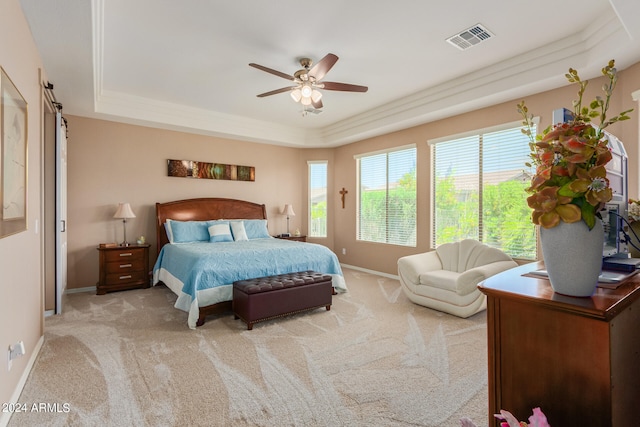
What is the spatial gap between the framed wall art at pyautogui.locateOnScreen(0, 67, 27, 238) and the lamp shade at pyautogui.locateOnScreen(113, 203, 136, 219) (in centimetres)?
268

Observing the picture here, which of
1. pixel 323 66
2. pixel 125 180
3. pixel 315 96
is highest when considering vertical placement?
pixel 323 66

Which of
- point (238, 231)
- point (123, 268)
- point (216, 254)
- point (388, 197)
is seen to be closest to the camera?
point (216, 254)

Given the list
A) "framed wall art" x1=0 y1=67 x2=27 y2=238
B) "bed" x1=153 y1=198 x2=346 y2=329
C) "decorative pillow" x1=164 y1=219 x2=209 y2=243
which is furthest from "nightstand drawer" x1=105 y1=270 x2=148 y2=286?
"framed wall art" x1=0 y1=67 x2=27 y2=238

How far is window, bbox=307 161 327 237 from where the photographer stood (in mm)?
7207

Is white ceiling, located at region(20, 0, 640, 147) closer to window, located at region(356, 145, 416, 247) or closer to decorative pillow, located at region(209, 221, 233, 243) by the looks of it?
window, located at region(356, 145, 416, 247)

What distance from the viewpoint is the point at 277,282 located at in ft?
12.0

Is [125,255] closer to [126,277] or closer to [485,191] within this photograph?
[126,277]

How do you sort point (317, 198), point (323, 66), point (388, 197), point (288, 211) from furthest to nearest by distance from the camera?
point (317, 198) → point (288, 211) → point (388, 197) → point (323, 66)

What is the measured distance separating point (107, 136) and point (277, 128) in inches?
117

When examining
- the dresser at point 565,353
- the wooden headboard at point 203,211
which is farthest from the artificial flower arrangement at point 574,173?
the wooden headboard at point 203,211

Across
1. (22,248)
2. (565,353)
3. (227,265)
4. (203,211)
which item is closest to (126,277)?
(203,211)

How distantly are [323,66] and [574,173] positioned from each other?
2682 millimetres

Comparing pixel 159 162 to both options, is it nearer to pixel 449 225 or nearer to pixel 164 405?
pixel 164 405

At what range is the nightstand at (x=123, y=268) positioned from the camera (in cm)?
475
